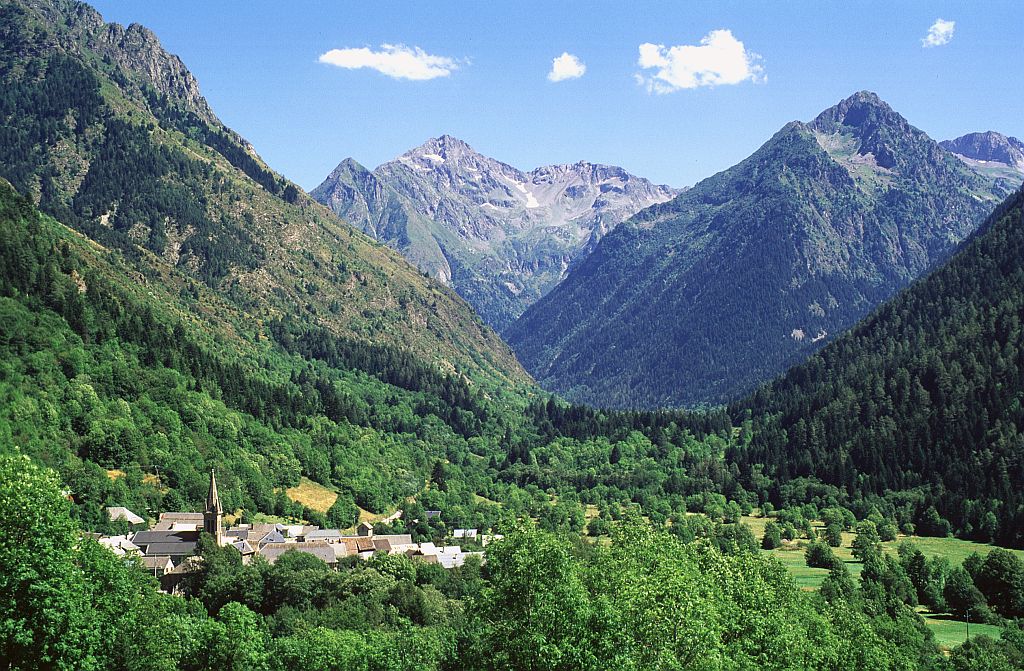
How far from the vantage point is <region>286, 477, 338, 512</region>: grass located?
178 metres

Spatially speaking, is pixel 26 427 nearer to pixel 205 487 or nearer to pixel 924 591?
pixel 205 487

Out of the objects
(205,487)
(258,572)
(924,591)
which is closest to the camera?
(258,572)

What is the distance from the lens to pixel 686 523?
637ft

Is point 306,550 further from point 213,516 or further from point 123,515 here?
point 123,515

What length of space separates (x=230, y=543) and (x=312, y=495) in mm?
58668

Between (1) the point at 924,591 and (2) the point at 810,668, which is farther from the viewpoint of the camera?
(1) the point at 924,591

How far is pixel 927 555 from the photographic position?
161875 millimetres

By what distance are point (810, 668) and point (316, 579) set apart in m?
58.5

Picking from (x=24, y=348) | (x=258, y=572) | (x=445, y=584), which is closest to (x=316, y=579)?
(x=258, y=572)

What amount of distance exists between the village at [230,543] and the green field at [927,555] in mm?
48013

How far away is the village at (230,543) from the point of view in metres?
116

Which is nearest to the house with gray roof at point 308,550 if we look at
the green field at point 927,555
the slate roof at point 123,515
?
the slate roof at point 123,515

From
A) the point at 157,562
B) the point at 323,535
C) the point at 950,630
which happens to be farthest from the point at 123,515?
the point at 950,630

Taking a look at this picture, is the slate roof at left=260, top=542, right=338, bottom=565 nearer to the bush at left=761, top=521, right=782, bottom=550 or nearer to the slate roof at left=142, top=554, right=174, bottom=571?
the slate roof at left=142, top=554, right=174, bottom=571
